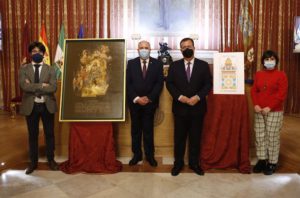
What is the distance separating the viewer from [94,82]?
3.54 m

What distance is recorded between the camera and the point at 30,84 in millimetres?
3279

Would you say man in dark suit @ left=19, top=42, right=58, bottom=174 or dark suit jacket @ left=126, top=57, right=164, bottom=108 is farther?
dark suit jacket @ left=126, top=57, right=164, bottom=108

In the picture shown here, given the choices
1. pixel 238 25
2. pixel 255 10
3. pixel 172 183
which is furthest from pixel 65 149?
pixel 255 10

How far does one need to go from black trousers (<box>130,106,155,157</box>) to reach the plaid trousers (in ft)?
4.06

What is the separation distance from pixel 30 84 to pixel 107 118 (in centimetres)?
93

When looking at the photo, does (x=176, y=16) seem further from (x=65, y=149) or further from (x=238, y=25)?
A: (x=65, y=149)

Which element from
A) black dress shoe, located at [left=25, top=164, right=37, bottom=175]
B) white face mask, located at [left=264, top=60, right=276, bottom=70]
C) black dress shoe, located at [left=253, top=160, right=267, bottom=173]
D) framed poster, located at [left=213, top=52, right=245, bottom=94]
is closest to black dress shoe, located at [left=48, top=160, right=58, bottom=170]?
black dress shoe, located at [left=25, top=164, right=37, bottom=175]

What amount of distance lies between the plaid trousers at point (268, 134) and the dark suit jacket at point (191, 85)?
0.67m

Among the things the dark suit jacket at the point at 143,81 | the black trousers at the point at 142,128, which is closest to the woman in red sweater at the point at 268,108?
the dark suit jacket at the point at 143,81

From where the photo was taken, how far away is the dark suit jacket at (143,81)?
11.6 ft

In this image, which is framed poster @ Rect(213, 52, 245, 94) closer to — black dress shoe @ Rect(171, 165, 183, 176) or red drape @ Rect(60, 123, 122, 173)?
black dress shoe @ Rect(171, 165, 183, 176)

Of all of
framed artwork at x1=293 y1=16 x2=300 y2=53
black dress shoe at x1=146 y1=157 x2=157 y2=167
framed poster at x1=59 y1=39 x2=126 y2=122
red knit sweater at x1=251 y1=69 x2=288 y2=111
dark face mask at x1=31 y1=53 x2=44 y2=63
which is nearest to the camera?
red knit sweater at x1=251 y1=69 x2=288 y2=111

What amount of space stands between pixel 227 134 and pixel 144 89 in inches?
44.6

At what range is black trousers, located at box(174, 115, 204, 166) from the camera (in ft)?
11.1
